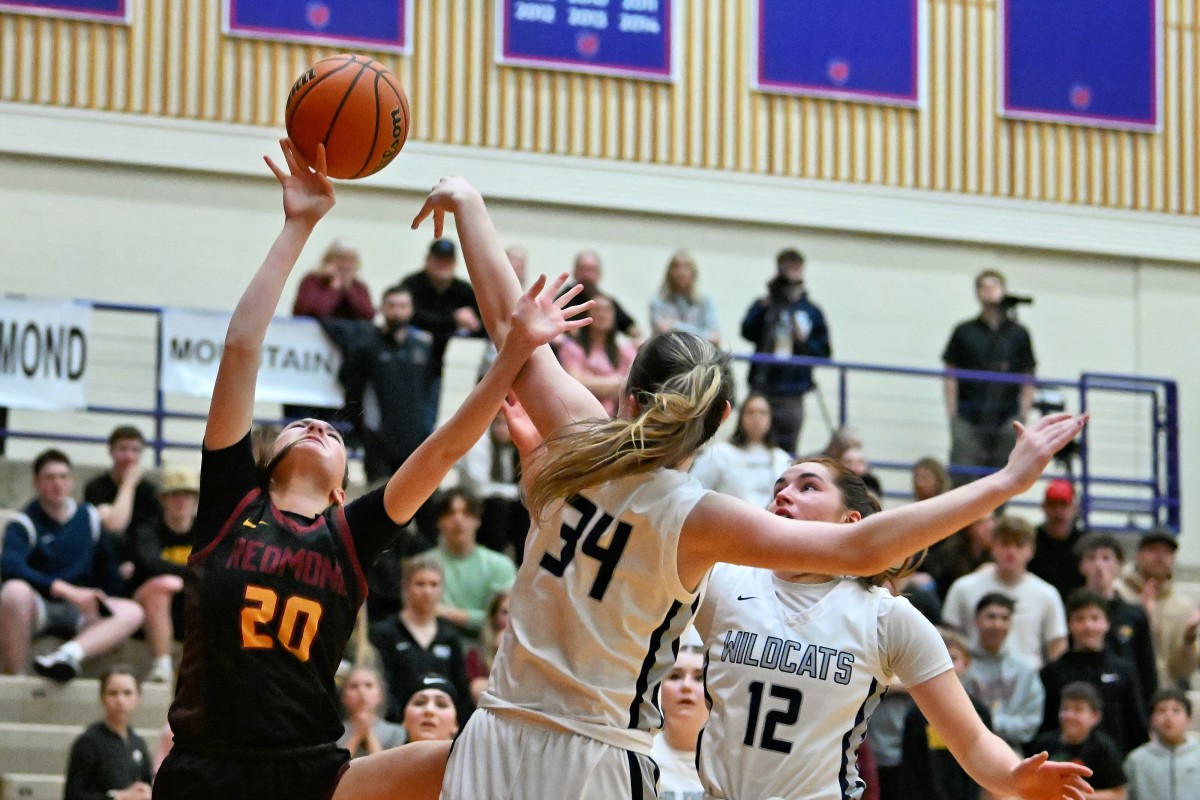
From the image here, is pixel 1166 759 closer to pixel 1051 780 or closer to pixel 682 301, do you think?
pixel 682 301

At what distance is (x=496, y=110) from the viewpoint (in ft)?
46.9

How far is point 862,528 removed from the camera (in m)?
3.43

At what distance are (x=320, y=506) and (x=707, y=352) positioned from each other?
1327 millimetres

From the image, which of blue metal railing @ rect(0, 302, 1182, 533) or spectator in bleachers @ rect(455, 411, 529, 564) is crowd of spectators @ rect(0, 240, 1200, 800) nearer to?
spectator in bleachers @ rect(455, 411, 529, 564)

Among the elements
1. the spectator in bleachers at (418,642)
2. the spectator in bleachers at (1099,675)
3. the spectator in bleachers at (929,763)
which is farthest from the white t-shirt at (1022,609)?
the spectator in bleachers at (418,642)

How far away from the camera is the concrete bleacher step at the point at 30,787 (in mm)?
8828

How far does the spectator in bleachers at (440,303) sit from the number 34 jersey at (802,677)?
6487mm

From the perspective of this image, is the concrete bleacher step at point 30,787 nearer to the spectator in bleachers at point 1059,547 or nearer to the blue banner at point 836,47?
the spectator in bleachers at point 1059,547

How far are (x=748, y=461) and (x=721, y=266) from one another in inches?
161

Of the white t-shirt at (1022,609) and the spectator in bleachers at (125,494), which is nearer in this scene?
the spectator in bleachers at (125,494)

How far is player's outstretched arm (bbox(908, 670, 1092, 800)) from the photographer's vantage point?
4.06 meters

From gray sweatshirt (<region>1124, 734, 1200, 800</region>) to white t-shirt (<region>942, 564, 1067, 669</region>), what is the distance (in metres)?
1.02

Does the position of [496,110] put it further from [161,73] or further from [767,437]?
[767,437]

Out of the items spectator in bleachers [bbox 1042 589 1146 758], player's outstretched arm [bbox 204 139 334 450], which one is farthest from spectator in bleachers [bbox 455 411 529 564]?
player's outstretched arm [bbox 204 139 334 450]
